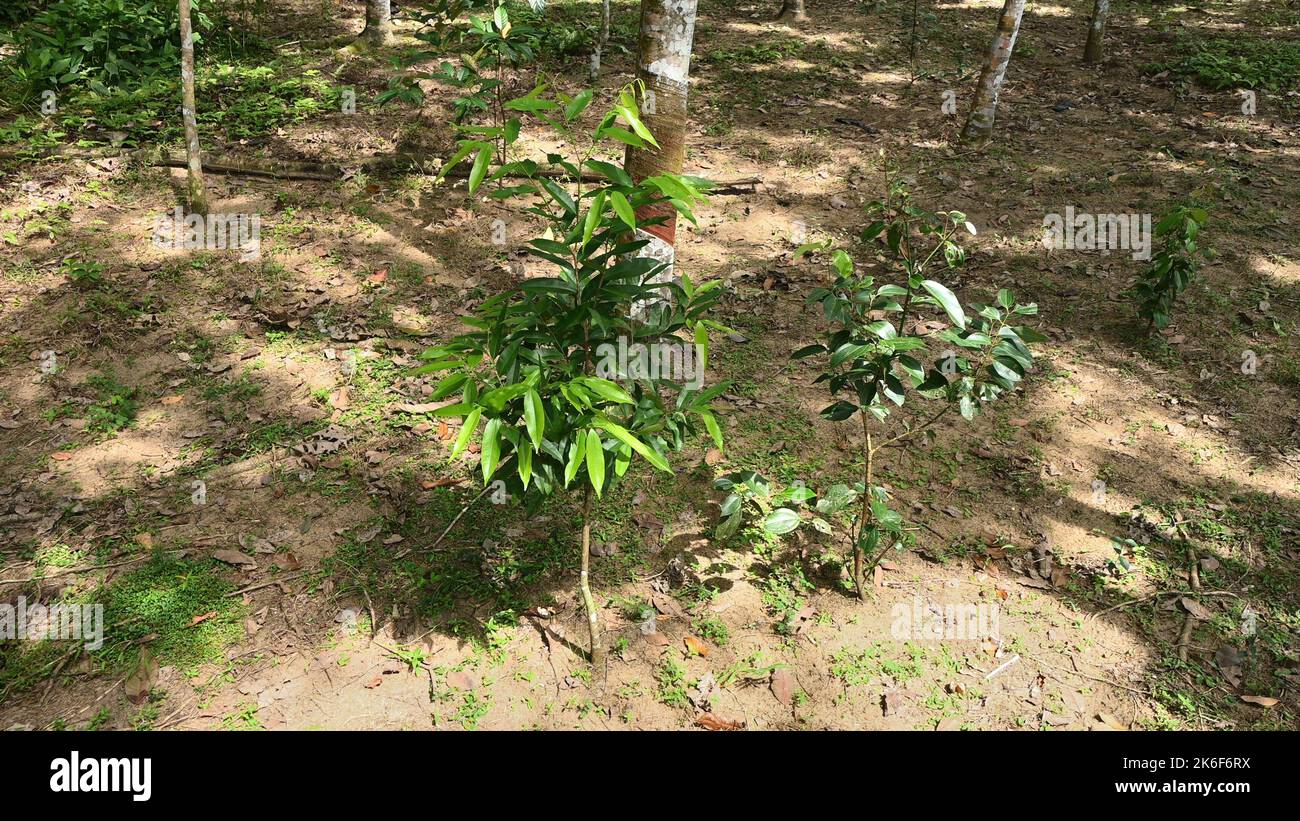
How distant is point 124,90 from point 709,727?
791 centimetres

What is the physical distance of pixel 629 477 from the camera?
179 inches

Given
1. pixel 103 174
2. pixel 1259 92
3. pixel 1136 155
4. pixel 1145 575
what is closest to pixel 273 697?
pixel 1145 575

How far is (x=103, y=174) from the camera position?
6.65 metres

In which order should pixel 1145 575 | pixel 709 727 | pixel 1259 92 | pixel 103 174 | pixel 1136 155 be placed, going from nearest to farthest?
pixel 709 727, pixel 1145 575, pixel 103 174, pixel 1136 155, pixel 1259 92

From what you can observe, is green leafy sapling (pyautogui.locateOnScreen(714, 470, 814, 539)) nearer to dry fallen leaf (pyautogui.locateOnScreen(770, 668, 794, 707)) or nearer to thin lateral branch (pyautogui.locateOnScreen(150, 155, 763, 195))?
dry fallen leaf (pyautogui.locateOnScreen(770, 668, 794, 707))

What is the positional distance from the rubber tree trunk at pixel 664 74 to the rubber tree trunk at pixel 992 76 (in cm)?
421

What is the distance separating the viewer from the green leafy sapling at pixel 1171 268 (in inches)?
197

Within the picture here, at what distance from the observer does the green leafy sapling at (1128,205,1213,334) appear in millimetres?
5000

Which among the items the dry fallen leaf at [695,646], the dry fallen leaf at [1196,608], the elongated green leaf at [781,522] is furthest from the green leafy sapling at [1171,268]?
the dry fallen leaf at [695,646]

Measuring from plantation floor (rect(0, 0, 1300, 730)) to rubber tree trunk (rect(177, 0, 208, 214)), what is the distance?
0.71 ft

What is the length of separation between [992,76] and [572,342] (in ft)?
20.3

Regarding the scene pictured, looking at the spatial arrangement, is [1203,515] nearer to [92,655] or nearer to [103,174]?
[92,655]

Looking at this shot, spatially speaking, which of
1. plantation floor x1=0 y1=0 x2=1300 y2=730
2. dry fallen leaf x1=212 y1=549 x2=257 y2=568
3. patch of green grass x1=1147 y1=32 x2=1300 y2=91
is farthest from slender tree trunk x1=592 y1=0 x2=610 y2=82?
dry fallen leaf x1=212 y1=549 x2=257 y2=568

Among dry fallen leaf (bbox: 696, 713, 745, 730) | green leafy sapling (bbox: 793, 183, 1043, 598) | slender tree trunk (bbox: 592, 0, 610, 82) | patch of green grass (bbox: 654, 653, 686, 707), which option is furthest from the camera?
slender tree trunk (bbox: 592, 0, 610, 82)
